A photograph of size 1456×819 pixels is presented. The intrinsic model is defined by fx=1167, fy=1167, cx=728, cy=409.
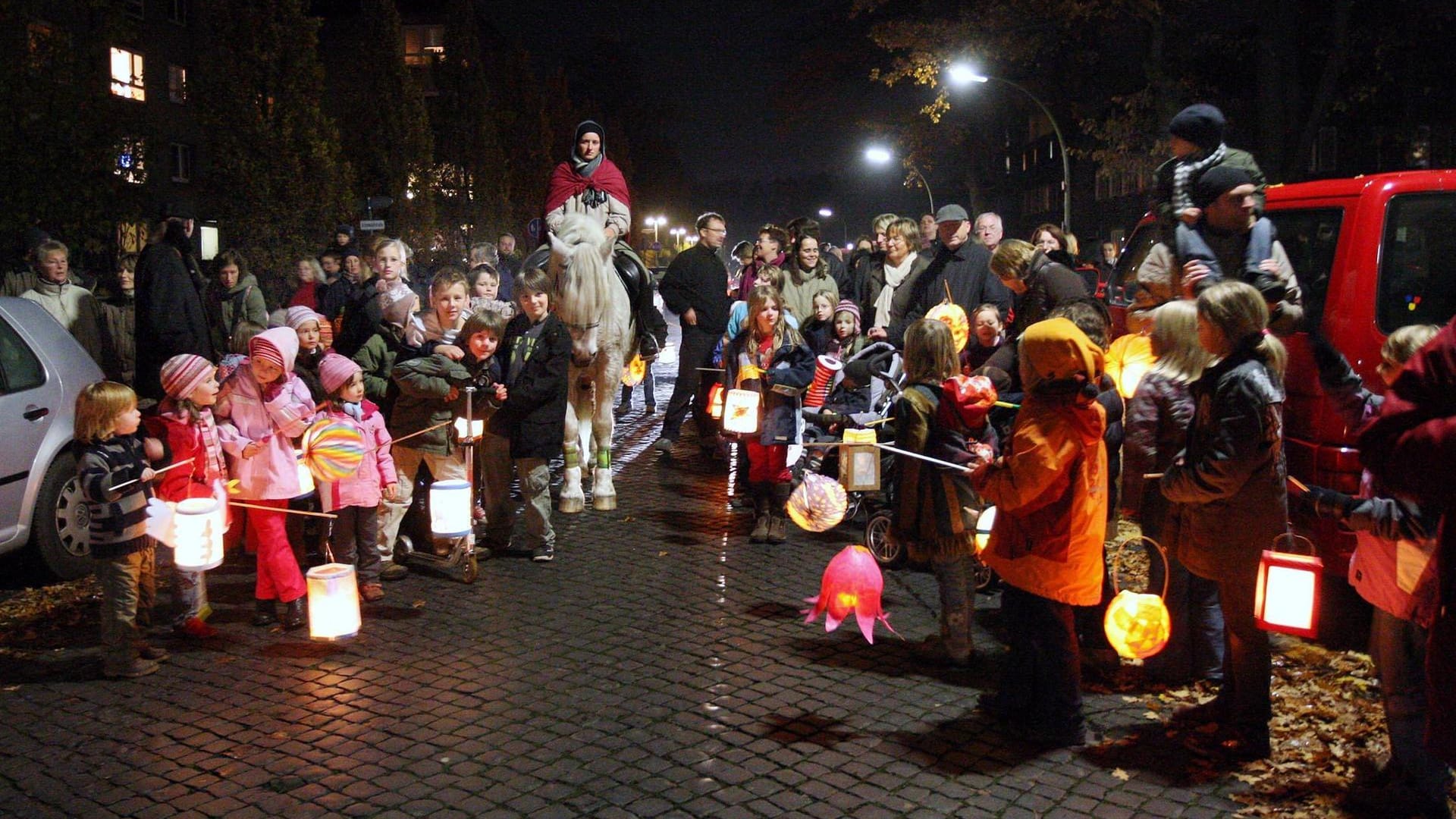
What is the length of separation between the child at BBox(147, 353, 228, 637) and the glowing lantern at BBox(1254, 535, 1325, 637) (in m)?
5.11

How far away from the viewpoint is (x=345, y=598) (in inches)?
233

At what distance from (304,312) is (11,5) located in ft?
30.3

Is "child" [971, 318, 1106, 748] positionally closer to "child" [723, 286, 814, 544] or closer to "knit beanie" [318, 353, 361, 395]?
"child" [723, 286, 814, 544]

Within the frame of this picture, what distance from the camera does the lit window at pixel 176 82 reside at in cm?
3694

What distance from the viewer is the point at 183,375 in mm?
6195

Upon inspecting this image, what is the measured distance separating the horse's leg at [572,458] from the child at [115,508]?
12.5 ft

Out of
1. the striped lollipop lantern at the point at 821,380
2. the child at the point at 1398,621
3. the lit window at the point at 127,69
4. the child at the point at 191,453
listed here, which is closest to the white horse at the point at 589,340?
the striped lollipop lantern at the point at 821,380

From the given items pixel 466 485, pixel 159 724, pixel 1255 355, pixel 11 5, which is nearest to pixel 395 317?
pixel 466 485

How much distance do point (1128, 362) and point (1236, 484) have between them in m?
1.50

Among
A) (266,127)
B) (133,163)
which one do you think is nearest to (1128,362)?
(133,163)

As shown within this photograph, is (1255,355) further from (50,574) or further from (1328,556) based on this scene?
(50,574)

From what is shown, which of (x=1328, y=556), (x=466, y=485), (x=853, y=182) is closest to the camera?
(x=1328, y=556)

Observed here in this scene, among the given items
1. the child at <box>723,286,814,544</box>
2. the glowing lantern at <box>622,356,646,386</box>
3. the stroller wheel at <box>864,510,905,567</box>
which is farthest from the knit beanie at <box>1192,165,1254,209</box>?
the glowing lantern at <box>622,356,646,386</box>

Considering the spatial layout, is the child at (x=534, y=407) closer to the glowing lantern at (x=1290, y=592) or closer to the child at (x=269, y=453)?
the child at (x=269, y=453)
